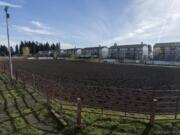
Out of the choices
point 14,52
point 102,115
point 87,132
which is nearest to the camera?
point 87,132

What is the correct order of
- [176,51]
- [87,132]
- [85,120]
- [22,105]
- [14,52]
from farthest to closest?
[14,52], [176,51], [22,105], [85,120], [87,132]

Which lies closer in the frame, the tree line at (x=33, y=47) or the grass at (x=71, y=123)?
the grass at (x=71, y=123)

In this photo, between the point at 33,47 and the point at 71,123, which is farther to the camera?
the point at 33,47

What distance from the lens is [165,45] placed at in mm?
118375

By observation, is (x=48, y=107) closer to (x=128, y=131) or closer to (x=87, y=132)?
(x=87, y=132)

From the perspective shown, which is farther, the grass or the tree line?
the tree line

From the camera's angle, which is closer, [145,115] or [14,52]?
[145,115]

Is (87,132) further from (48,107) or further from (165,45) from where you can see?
(165,45)

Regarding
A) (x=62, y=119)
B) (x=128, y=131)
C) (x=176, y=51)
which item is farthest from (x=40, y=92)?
(x=176, y=51)

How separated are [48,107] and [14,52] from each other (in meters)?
147

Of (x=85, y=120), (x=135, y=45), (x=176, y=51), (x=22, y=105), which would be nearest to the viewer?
(x=85, y=120)

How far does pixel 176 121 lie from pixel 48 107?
186 inches

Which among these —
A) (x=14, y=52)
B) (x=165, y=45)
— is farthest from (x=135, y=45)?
(x=14, y=52)

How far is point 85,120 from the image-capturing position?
714cm
